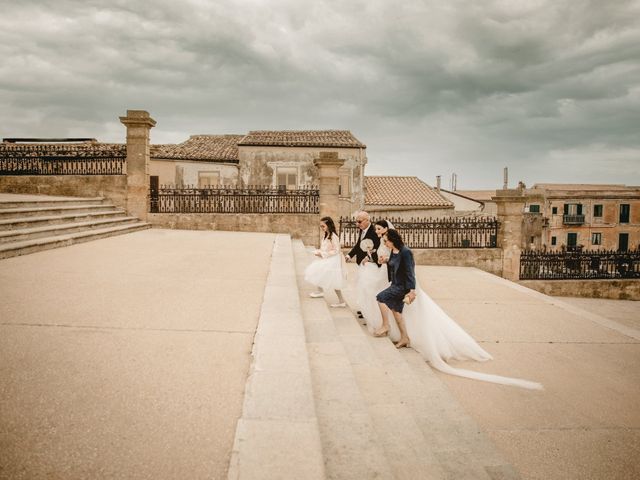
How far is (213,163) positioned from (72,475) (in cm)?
2574

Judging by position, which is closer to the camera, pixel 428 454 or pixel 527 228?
pixel 428 454

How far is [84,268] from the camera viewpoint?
627cm

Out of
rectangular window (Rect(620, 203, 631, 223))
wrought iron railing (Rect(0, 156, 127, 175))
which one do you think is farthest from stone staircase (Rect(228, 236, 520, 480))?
rectangular window (Rect(620, 203, 631, 223))

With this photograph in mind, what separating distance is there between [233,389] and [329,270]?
3172 mm

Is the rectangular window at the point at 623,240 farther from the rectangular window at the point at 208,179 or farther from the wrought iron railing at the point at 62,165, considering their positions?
the wrought iron railing at the point at 62,165

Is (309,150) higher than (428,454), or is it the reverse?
(309,150)

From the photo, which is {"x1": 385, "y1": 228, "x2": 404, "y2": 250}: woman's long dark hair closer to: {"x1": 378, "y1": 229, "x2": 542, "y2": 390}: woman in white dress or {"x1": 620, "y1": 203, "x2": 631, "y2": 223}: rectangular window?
{"x1": 378, "y1": 229, "x2": 542, "y2": 390}: woman in white dress

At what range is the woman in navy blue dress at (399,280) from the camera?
4645 mm

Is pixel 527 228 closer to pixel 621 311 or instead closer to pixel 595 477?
pixel 621 311

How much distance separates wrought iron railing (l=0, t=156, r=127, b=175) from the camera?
13539mm

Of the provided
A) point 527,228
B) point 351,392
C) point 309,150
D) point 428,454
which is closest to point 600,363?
point 428,454

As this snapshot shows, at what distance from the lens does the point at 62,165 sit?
13641mm

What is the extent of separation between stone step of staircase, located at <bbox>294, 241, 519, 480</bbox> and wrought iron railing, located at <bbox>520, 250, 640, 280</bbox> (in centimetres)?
1084

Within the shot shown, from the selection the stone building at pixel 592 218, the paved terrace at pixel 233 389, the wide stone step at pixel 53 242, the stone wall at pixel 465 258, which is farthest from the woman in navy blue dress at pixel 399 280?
the stone building at pixel 592 218
